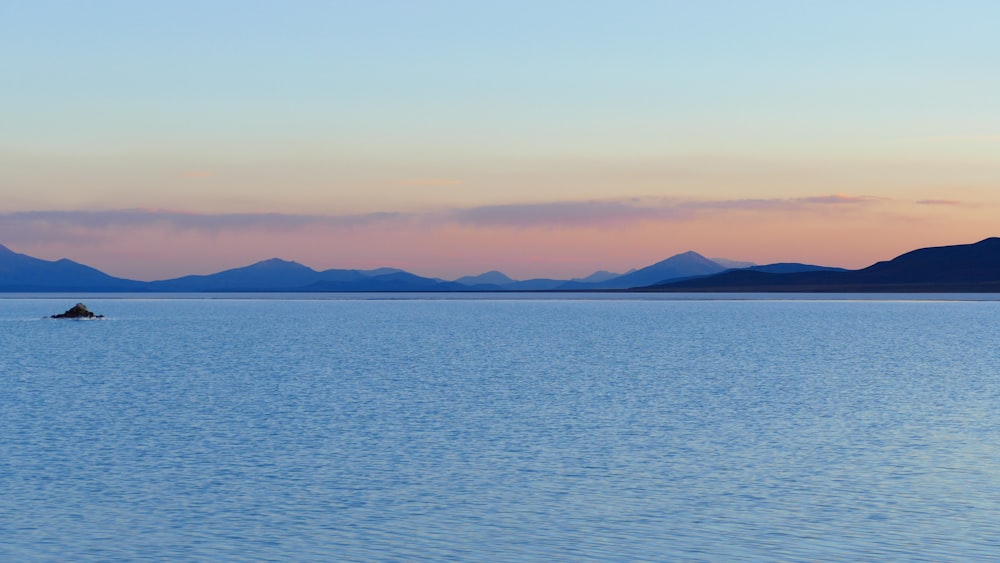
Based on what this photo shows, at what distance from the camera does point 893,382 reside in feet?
166

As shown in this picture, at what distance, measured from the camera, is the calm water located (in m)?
19.4

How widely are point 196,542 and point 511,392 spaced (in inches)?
1027

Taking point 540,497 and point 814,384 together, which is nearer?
point 540,497

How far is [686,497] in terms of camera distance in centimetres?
2298

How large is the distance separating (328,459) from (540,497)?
6772 mm

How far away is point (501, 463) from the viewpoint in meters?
27.2

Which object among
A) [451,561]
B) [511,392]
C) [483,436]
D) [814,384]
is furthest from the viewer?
[814,384]

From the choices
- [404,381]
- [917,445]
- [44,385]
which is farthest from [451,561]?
[44,385]

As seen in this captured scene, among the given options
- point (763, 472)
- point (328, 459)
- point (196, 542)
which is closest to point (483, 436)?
point (328, 459)

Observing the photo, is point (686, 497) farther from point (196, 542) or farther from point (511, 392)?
point (511, 392)

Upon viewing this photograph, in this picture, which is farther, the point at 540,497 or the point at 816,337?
the point at 816,337

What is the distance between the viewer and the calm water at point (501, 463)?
19438 millimetres

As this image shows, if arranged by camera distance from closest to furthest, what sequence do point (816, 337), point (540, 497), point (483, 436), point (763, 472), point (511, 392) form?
point (540, 497) → point (763, 472) → point (483, 436) → point (511, 392) → point (816, 337)

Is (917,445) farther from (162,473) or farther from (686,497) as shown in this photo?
(162,473)
